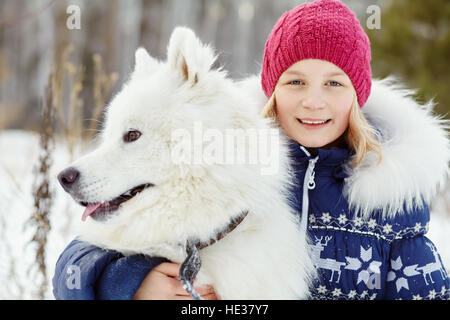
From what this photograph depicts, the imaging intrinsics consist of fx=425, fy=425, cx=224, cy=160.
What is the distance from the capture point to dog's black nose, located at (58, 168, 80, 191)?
145 cm

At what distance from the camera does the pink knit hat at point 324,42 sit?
1.81 metres

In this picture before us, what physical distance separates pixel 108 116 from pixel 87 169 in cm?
32

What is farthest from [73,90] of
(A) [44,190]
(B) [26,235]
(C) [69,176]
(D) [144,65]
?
(C) [69,176]

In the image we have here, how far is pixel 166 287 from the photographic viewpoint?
58.2 inches

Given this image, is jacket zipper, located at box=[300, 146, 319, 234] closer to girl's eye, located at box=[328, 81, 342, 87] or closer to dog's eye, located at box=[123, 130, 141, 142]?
girl's eye, located at box=[328, 81, 342, 87]

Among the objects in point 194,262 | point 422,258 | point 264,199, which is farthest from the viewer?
point 422,258

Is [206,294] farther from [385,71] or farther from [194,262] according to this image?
[385,71]

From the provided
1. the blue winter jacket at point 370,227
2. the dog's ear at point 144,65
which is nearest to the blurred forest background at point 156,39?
the dog's ear at point 144,65

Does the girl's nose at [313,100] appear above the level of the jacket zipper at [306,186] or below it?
above

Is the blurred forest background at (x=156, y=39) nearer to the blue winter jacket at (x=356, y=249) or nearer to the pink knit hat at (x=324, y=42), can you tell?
the pink knit hat at (x=324, y=42)

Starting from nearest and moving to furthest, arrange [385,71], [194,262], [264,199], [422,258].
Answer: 1. [194,262]
2. [264,199]
3. [422,258]
4. [385,71]

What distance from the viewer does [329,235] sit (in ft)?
5.75
